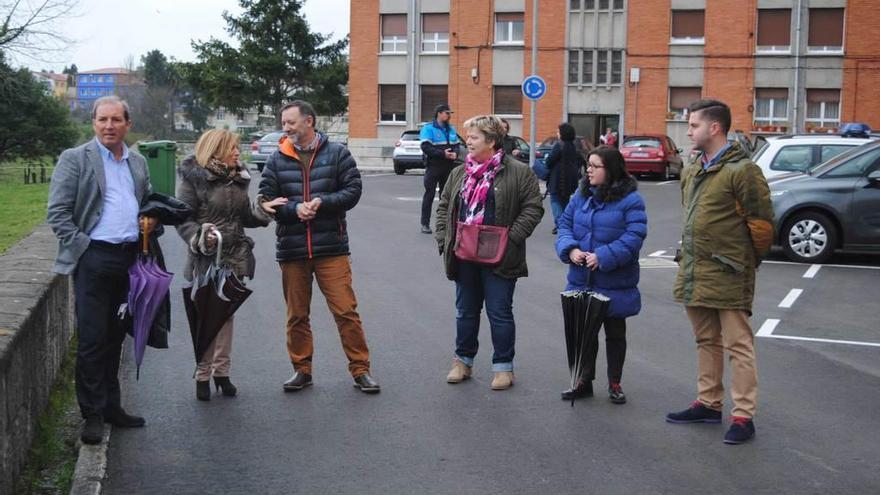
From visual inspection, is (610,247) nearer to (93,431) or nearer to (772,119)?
(93,431)

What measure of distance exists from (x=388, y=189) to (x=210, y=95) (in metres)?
40.2

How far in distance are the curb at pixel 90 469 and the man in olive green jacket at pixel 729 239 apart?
132 inches

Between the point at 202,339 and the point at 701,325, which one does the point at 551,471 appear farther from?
the point at 202,339

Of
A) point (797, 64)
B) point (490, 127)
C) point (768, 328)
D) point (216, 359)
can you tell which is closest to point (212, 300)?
point (216, 359)

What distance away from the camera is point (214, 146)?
23.1 feet

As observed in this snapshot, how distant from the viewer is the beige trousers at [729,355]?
6324 millimetres

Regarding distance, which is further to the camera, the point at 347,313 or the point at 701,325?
the point at 347,313

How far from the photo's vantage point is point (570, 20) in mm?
48156

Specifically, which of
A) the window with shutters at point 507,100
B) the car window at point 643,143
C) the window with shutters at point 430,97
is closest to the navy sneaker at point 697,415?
the car window at point 643,143

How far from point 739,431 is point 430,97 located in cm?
4553

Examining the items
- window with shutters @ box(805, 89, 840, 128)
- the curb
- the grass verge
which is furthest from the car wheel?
window with shutters @ box(805, 89, 840, 128)

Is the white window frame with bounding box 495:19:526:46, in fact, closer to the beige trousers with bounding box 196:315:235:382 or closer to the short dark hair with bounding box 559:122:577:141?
the short dark hair with bounding box 559:122:577:141

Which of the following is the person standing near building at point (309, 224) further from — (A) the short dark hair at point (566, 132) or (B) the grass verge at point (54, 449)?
(A) the short dark hair at point (566, 132)

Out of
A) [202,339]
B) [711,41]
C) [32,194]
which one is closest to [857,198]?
[202,339]
